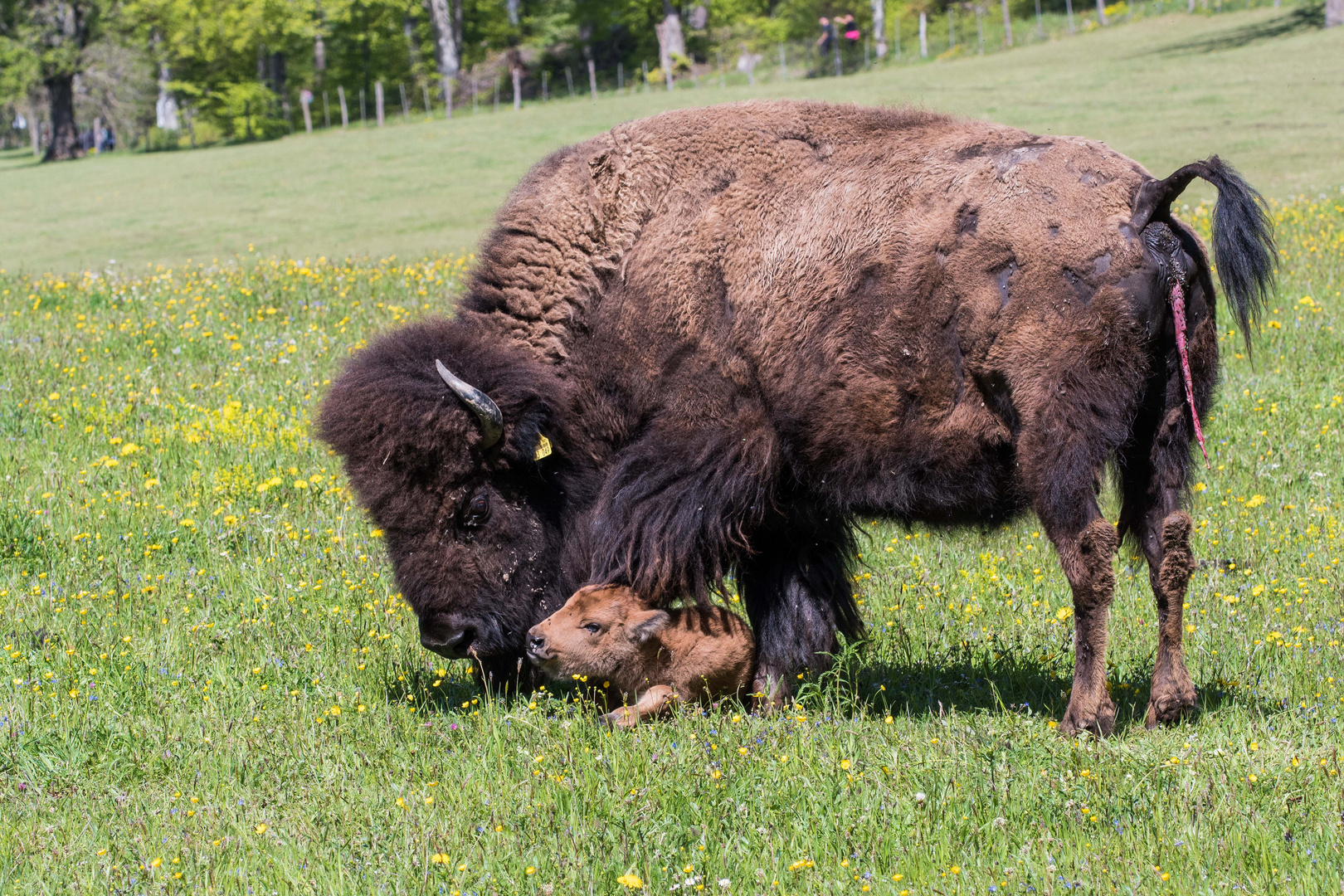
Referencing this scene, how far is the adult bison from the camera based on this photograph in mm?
4402

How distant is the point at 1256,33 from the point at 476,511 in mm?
43360

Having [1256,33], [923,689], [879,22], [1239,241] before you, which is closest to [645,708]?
[923,689]

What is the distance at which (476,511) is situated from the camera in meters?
5.25

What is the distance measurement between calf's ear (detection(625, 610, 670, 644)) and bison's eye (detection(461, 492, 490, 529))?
30.7 inches

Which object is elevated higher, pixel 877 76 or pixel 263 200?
pixel 877 76

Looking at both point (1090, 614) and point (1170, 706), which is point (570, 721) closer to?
point (1090, 614)

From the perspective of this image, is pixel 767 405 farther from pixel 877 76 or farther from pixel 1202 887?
pixel 877 76

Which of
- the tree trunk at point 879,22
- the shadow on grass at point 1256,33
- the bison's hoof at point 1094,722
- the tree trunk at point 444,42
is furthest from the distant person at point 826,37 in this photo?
the bison's hoof at point 1094,722

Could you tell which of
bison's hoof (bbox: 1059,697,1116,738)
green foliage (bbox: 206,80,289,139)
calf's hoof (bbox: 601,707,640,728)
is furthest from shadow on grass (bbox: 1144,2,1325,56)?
calf's hoof (bbox: 601,707,640,728)

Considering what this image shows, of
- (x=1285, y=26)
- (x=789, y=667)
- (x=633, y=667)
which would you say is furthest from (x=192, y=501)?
(x=1285, y=26)

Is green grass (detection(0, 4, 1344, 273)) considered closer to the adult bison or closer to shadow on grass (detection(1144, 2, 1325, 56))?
shadow on grass (detection(1144, 2, 1325, 56))

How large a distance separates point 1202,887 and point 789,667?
2.33 m

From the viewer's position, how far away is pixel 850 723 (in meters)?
4.64

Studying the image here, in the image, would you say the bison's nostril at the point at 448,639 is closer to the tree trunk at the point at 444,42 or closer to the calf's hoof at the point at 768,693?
the calf's hoof at the point at 768,693
